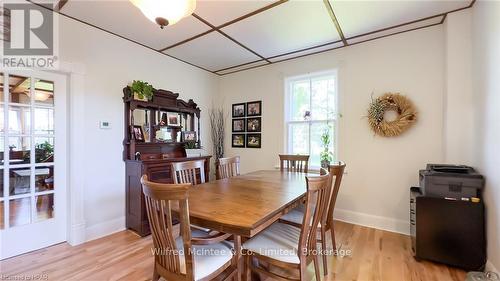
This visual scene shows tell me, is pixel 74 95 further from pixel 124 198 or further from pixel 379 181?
pixel 379 181

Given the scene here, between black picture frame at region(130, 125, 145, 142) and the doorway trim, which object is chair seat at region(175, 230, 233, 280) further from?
black picture frame at region(130, 125, 145, 142)

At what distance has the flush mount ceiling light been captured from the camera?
1424 mm

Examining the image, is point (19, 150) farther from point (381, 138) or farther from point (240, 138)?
point (381, 138)

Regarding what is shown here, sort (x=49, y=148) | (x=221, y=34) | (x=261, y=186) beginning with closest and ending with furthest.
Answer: (x=261, y=186) < (x=49, y=148) < (x=221, y=34)

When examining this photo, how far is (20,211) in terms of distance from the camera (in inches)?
90.5

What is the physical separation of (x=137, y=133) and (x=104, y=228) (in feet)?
4.15

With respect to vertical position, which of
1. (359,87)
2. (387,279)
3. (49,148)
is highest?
(359,87)

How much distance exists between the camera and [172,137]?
11.9 feet

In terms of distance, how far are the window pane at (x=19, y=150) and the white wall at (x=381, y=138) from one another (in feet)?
11.7

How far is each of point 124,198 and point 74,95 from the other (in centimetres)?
142

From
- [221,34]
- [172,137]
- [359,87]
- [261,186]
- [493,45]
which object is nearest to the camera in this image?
[493,45]

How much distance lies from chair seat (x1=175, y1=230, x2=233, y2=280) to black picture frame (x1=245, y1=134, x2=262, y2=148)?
8.63 feet

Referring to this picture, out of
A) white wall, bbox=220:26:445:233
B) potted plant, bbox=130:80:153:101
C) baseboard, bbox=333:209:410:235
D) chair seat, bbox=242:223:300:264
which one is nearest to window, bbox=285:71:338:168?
white wall, bbox=220:26:445:233

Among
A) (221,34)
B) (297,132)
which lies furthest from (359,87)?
(221,34)
